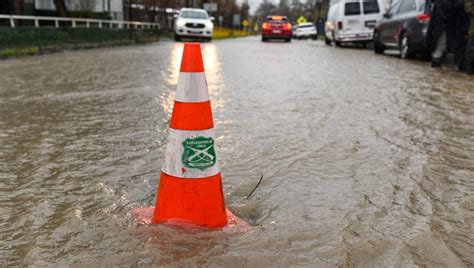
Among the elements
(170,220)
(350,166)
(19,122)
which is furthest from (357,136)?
(19,122)

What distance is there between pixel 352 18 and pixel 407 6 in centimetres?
658

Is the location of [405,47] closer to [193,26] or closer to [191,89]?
[191,89]

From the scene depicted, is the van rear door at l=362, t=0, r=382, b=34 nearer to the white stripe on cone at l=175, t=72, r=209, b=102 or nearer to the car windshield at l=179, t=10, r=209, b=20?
the car windshield at l=179, t=10, r=209, b=20

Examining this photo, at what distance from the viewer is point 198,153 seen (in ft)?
8.22

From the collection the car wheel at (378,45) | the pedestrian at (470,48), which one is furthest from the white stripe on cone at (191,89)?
the car wheel at (378,45)

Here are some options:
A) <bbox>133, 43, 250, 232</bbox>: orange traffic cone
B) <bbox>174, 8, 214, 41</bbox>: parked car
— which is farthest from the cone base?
<bbox>174, 8, 214, 41</bbox>: parked car

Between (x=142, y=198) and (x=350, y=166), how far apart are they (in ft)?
5.19

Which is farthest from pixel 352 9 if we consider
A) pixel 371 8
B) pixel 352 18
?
pixel 371 8

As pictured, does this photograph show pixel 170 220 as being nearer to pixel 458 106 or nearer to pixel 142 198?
pixel 142 198

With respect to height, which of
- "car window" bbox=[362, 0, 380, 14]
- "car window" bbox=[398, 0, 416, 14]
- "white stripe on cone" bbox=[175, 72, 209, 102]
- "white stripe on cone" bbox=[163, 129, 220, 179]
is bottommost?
"white stripe on cone" bbox=[163, 129, 220, 179]

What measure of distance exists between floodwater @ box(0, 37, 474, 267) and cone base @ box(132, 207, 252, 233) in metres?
0.06

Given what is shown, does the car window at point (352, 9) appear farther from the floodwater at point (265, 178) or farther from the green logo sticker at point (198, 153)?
the green logo sticker at point (198, 153)

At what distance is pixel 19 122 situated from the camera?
5027mm

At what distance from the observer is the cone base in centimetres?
249
